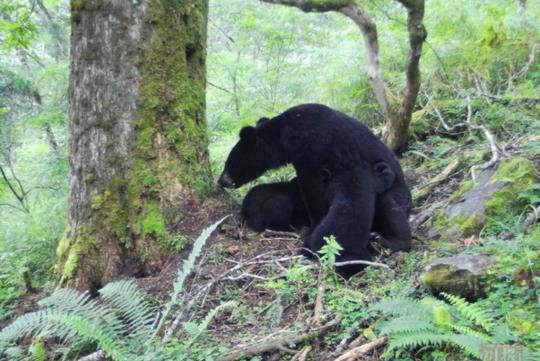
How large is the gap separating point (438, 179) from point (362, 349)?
13.6 ft

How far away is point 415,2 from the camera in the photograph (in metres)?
6.02

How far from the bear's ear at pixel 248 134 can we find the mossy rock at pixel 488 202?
2457mm

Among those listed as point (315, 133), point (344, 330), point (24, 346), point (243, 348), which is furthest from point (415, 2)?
point (24, 346)

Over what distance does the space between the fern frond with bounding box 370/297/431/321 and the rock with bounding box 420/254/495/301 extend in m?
0.28

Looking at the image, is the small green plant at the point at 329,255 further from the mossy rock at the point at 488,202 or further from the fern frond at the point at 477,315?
the mossy rock at the point at 488,202

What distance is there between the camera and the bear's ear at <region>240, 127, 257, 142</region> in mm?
6168

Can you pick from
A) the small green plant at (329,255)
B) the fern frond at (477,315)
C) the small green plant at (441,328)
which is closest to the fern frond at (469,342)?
the small green plant at (441,328)

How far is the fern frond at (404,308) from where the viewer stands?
10.2 feet

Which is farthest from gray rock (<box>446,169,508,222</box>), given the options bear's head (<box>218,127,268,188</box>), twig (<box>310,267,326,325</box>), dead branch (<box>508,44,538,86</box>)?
dead branch (<box>508,44,538,86</box>)

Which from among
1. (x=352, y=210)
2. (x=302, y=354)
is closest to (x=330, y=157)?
(x=352, y=210)

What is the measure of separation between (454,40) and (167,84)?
773cm

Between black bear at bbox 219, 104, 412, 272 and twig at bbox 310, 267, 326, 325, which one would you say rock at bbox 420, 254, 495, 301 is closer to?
twig at bbox 310, 267, 326, 325

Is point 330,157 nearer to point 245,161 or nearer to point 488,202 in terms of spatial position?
point 245,161

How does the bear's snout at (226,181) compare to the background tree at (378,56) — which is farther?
the background tree at (378,56)
